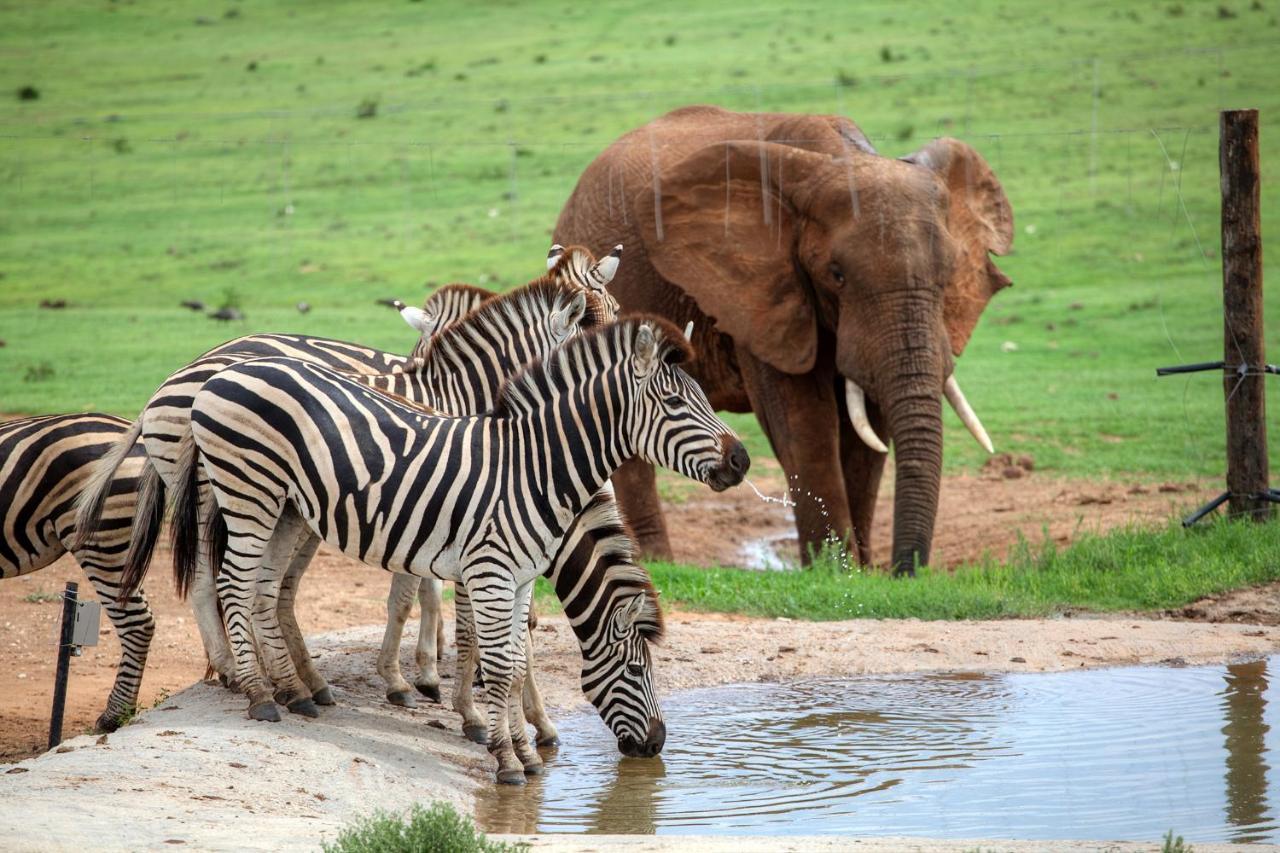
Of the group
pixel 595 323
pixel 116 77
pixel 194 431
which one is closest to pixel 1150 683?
pixel 595 323

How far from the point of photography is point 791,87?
1334 inches

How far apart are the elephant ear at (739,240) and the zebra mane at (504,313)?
146 inches

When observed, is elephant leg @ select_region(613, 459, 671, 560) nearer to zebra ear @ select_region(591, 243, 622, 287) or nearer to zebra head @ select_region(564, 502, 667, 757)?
zebra ear @ select_region(591, 243, 622, 287)

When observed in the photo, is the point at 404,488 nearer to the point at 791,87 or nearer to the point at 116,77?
the point at 791,87

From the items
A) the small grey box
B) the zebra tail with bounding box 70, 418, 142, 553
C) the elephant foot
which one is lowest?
the elephant foot

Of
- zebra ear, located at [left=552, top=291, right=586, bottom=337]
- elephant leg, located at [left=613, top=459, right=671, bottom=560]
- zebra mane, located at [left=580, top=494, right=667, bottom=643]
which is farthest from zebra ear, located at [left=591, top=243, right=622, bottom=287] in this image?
elephant leg, located at [left=613, top=459, right=671, bottom=560]

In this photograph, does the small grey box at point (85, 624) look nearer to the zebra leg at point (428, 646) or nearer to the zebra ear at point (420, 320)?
the zebra leg at point (428, 646)

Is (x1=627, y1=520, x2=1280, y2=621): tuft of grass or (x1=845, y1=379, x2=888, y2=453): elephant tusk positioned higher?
(x1=845, y1=379, x2=888, y2=453): elephant tusk

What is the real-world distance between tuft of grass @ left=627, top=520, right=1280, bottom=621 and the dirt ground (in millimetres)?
307

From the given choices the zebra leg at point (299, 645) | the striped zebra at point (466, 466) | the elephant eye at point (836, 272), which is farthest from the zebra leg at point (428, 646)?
the elephant eye at point (836, 272)

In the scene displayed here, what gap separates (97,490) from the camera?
26.2 ft

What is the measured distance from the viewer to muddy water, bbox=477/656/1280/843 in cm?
660

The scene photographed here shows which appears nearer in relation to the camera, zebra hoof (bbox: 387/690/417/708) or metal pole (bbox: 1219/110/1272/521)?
zebra hoof (bbox: 387/690/417/708)

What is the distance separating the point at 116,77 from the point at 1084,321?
2876 cm
